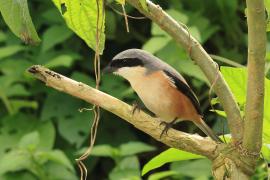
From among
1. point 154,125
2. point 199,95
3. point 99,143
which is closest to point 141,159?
point 99,143

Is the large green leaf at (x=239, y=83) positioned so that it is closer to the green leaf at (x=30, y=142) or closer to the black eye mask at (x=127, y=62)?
the black eye mask at (x=127, y=62)

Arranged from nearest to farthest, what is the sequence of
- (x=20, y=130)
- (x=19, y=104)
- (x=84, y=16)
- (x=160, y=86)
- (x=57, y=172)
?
(x=84, y=16) < (x=160, y=86) < (x=57, y=172) < (x=20, y=130) < (x=19, y=104)

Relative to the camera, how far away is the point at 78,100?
12.2 feet

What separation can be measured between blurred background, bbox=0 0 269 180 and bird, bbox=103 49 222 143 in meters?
0.99

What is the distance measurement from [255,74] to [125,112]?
0.22 meters

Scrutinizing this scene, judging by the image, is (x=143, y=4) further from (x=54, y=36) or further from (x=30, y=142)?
(x=54, y=36)

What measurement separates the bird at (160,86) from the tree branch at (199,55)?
0.92 meters

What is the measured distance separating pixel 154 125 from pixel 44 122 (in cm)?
269

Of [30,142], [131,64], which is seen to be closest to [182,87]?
[131,64]

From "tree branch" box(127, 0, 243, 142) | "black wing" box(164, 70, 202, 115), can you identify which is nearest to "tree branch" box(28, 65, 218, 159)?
"tree branch" box(127, 0, 243, 142)

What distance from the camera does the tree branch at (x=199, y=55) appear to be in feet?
2.89

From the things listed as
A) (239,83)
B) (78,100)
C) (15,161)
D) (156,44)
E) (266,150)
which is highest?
(239,83)

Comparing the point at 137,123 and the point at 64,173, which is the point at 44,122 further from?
the point at 137,123

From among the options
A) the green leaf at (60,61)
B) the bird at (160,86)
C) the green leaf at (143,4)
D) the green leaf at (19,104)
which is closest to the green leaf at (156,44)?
the green leaf at (60,61)
